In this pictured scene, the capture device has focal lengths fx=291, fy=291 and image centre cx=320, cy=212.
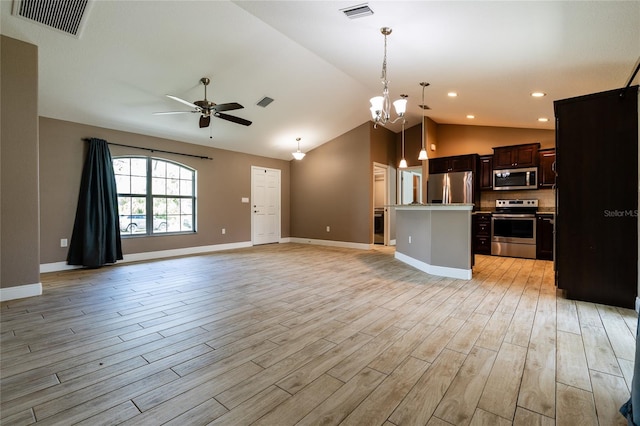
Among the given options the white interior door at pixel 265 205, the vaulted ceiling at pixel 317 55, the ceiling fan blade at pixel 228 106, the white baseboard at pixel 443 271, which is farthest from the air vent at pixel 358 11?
the white interior door at pixel 265 205

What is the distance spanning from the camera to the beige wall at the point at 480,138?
6121 millimetres

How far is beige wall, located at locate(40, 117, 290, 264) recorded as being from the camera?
4781mm

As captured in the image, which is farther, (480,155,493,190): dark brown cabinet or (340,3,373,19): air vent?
(480,155,493,190): dark brown cabinet

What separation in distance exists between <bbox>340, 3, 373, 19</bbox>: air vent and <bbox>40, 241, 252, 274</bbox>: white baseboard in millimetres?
5575

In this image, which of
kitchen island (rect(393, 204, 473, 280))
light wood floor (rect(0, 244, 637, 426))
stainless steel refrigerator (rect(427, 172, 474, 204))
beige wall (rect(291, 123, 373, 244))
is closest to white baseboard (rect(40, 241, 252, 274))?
light wood floor (rect(0, 244, 637, 426))

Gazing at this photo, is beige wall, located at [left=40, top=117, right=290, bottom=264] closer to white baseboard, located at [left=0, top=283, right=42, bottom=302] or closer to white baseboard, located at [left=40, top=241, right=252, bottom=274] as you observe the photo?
white baseboard, located at [left=40, top=241, right=252, bottom=274]

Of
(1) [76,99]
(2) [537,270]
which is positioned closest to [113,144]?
(1) [76,99]

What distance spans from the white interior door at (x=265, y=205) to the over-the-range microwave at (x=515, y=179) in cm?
559

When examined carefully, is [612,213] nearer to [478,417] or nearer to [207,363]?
[478,417]

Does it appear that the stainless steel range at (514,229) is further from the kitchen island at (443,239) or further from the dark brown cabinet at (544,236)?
the kitchen island at (443,239)

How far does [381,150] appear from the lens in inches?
306

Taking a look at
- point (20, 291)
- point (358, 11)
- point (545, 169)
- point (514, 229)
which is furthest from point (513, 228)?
point (20, 291)

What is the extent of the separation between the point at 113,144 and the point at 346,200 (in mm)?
5173

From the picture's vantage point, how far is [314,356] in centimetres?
203
